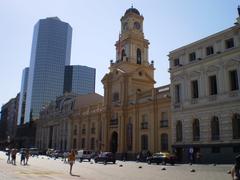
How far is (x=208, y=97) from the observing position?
39156 millimetres

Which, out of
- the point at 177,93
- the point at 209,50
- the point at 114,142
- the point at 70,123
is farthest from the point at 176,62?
the point at 70,123

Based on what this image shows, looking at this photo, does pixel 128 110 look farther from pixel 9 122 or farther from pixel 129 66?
pixel 9 122

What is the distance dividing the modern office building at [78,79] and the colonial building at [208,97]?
11429 centimetres

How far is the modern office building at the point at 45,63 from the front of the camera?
148 m

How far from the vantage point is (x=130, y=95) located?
59438 mm

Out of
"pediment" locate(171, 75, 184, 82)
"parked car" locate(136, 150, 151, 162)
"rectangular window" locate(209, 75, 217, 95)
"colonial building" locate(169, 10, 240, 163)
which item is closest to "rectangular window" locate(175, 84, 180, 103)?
"colonial building" locate(169, 10, 240, 163)

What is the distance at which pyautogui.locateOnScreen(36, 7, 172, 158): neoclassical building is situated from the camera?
169 ft

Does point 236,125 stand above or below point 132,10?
below


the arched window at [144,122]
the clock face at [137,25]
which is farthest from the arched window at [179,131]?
the clock face at [137,25]

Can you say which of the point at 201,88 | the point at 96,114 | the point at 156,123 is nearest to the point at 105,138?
the point at 96,114

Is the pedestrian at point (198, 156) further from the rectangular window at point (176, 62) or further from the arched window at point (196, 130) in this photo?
the rectangular window at point (176, 62)

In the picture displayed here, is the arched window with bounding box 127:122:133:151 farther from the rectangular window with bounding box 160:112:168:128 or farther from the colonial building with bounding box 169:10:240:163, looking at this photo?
the colonial building with bounding box 169:10:240:163

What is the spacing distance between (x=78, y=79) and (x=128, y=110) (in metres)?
103

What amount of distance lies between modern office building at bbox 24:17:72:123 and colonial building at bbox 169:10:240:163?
111737mm
